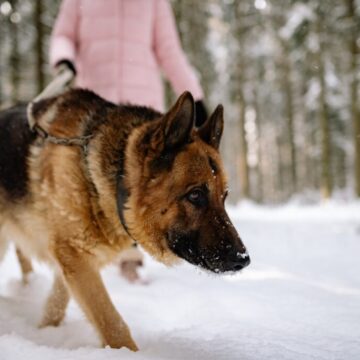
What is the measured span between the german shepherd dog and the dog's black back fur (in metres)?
0.01

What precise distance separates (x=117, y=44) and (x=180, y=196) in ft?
7.70

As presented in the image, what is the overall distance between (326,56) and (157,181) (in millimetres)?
19071

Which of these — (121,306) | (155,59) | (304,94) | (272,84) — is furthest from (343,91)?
(121,306)

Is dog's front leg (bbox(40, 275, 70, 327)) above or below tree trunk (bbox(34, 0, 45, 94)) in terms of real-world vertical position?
below

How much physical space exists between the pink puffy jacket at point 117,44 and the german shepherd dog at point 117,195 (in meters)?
1.36

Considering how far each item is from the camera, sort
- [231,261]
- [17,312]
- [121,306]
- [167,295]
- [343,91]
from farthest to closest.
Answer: [343,91], [167,295], [121,306], [17,312], [231,261]

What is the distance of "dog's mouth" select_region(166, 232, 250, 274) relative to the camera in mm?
2305

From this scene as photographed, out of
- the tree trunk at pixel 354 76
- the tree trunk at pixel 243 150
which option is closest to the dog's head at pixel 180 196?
the tree trunk at pixel 354 76

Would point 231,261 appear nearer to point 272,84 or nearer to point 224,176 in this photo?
point 224,176

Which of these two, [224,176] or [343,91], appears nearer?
[224,176]

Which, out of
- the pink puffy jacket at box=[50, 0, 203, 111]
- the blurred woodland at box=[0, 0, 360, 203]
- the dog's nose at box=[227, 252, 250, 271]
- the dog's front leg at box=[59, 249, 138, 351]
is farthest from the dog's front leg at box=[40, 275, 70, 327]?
the blurred woodland at box=[0, 0, 360, 203]

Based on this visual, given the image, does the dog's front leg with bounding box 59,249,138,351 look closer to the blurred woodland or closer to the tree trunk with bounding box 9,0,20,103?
the blurred woodland

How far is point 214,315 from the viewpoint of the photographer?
10.2ft

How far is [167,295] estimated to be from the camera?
3848 millimetres
